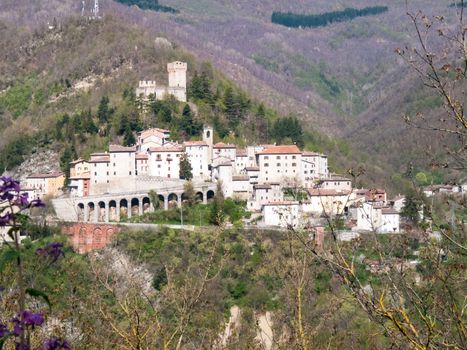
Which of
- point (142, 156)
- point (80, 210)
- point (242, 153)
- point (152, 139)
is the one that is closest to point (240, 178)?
point (242, 153)

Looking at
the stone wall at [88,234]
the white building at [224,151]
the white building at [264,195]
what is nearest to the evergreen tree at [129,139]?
the white building at [224,151]

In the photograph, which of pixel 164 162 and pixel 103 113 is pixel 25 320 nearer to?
pixel 164 162

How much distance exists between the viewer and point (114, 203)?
190 ft

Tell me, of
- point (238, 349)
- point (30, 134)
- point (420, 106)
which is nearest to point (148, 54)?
point (30, 134)

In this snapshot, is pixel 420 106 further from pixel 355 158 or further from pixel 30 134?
pixel 30 134

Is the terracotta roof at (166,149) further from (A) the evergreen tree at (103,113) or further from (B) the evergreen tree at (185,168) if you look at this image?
(A) the evergreen tree at (103,113)

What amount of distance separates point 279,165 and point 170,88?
17038 mm

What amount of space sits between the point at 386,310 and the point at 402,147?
102843 millimetres

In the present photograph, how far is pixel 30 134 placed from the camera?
77.1m

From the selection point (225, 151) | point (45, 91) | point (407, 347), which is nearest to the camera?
point (407, 347)

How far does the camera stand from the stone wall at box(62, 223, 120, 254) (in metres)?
54.6

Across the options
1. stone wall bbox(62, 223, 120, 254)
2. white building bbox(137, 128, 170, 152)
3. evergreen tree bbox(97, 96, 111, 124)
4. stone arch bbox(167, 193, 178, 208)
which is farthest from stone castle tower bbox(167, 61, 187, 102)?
stone wall bbox(62, 223, 120, 254)

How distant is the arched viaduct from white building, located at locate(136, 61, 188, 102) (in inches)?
613

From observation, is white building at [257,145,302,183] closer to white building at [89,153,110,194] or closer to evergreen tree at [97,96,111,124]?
white building at [89,153,110,194]
